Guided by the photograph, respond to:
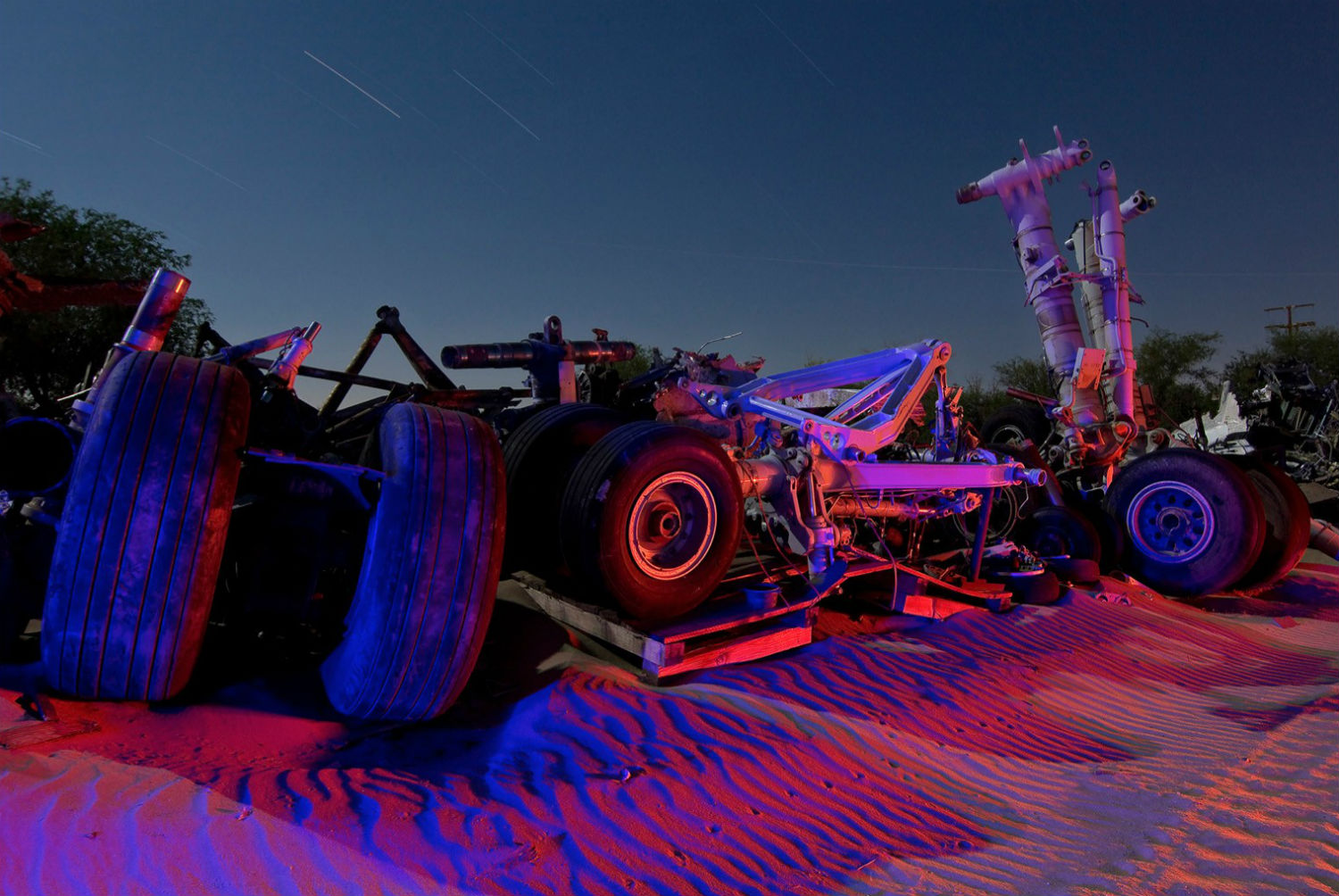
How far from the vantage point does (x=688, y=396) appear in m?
8.05

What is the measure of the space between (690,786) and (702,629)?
5.15 feet

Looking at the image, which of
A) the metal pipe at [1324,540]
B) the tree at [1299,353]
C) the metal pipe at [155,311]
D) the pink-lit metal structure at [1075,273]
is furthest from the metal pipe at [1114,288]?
A: the tree at [1299,353]

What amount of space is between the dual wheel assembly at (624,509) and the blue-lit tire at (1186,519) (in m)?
6.83

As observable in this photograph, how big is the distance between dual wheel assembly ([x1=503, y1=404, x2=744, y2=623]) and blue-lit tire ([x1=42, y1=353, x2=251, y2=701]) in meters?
2.02

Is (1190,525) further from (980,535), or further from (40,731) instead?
(40,731)

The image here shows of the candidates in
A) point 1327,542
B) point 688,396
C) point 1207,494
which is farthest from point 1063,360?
point 688,396

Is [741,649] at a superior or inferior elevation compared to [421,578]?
inferior


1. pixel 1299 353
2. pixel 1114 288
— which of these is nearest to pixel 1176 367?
pixel 1299 353

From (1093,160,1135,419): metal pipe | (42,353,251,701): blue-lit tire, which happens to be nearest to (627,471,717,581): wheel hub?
(42,353,251,701): blue-lit tire

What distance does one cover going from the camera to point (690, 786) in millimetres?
3297

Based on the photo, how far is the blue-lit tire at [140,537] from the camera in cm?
288

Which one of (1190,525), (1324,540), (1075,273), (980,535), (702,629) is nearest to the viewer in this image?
(702,629)

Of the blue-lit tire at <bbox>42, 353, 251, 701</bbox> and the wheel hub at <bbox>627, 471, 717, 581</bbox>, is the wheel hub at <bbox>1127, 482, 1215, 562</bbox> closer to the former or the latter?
the wheel hub at <bbox>627, 471, 717, 581</bbox>

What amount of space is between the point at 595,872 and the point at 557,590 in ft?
9.50
